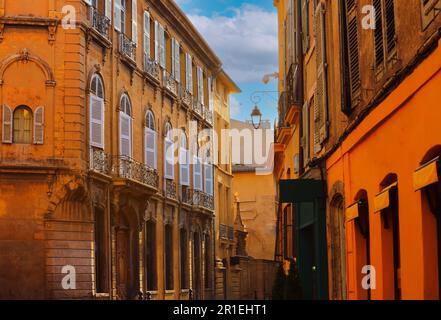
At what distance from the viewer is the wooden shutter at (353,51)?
1384 cm

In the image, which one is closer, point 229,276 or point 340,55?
point 340,55

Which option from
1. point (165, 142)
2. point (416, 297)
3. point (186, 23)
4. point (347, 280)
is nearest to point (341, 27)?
point (347, 280)

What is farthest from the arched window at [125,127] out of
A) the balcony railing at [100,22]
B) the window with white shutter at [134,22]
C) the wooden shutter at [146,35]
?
the wooden shutter at [146,35]

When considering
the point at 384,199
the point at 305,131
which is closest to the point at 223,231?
the point at 305,131

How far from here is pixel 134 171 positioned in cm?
2956

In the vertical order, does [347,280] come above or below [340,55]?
below

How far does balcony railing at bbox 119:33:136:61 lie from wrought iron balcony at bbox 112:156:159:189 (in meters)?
3.43

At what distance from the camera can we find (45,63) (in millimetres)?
25562

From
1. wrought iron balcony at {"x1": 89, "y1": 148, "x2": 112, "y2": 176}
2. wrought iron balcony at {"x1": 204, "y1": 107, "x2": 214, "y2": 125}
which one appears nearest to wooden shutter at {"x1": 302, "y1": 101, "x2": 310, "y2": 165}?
wrought iron balcony at {"x1": 89, "y1": 148, "x2": 112, "y2": 176}

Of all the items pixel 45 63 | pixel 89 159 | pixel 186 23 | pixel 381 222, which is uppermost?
pixel 186 23

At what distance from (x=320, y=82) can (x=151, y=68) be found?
16.1m

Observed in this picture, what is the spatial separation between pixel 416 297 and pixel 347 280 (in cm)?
508

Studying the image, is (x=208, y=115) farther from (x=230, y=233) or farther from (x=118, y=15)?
(x=118, y=15)
